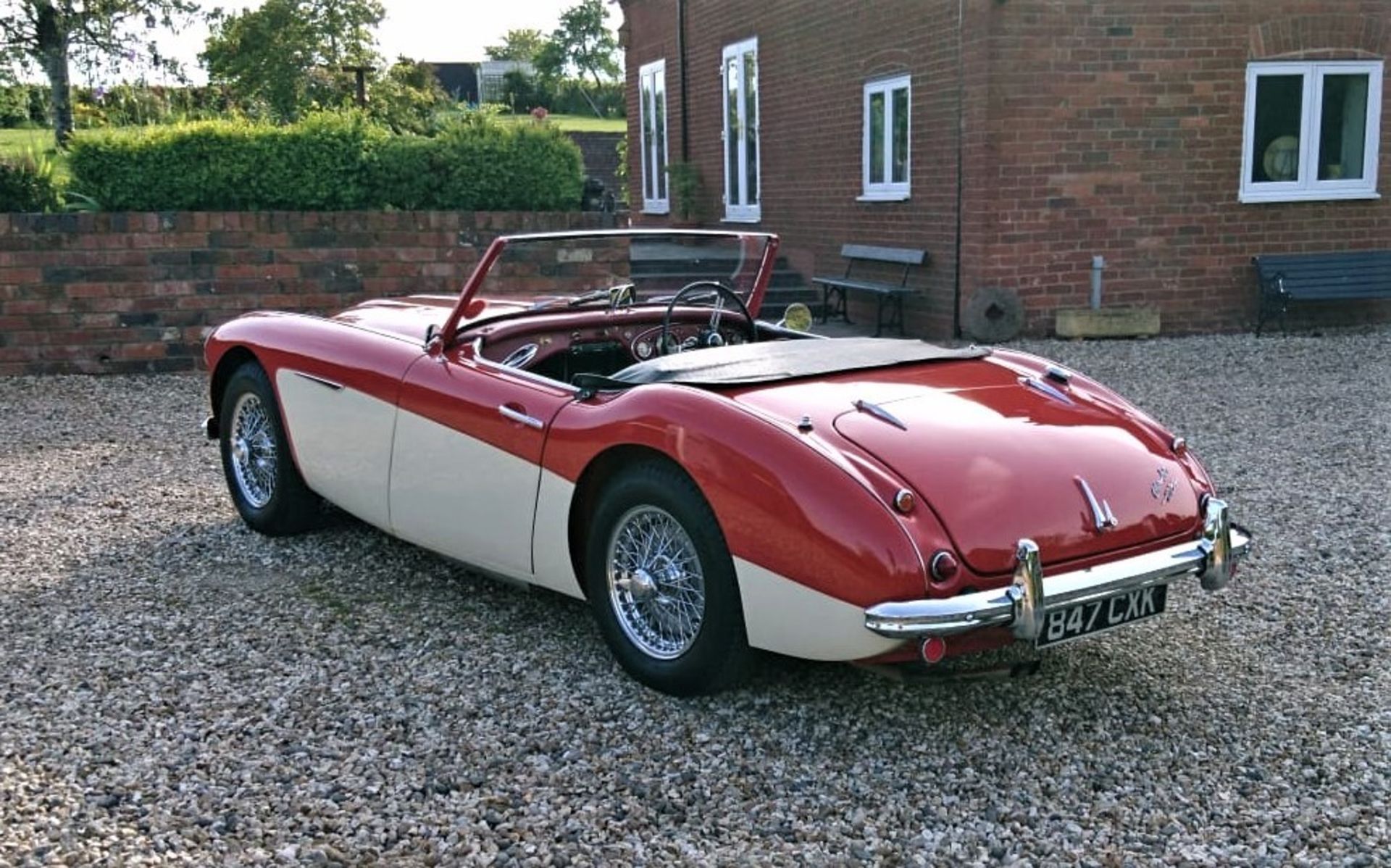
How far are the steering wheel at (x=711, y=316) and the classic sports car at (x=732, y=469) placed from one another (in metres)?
0.01

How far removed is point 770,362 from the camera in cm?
409

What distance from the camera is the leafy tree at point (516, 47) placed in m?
73.1

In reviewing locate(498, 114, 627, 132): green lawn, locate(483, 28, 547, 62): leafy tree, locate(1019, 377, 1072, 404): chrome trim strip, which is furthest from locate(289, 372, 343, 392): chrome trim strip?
locate(483, 28, 547, 62): leafy tree

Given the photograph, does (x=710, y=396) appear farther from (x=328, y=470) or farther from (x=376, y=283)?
(x=376, y=283)

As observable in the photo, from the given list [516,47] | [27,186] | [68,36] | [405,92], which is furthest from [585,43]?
[27,186]

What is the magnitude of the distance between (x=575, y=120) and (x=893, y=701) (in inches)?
1736

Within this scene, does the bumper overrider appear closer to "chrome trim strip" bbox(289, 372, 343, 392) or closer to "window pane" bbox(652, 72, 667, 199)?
"chrome trim strip" bbox(289, 372, 343, 392)

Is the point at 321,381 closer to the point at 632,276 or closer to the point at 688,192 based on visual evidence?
the point at 632,276

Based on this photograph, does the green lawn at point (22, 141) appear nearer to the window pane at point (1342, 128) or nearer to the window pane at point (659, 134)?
the window pane at point (659, 134)

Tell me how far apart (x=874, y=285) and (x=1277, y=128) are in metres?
3.94

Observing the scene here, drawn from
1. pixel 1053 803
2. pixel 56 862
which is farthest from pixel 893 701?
pixel 56 862

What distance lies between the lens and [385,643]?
4.21 m

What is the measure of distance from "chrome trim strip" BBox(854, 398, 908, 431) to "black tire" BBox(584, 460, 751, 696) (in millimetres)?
549

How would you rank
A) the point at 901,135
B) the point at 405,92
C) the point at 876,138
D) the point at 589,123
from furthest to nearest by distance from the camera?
the point at 589,123 < the point at 405,92 < the point at 876,138 < the point at 901,135
